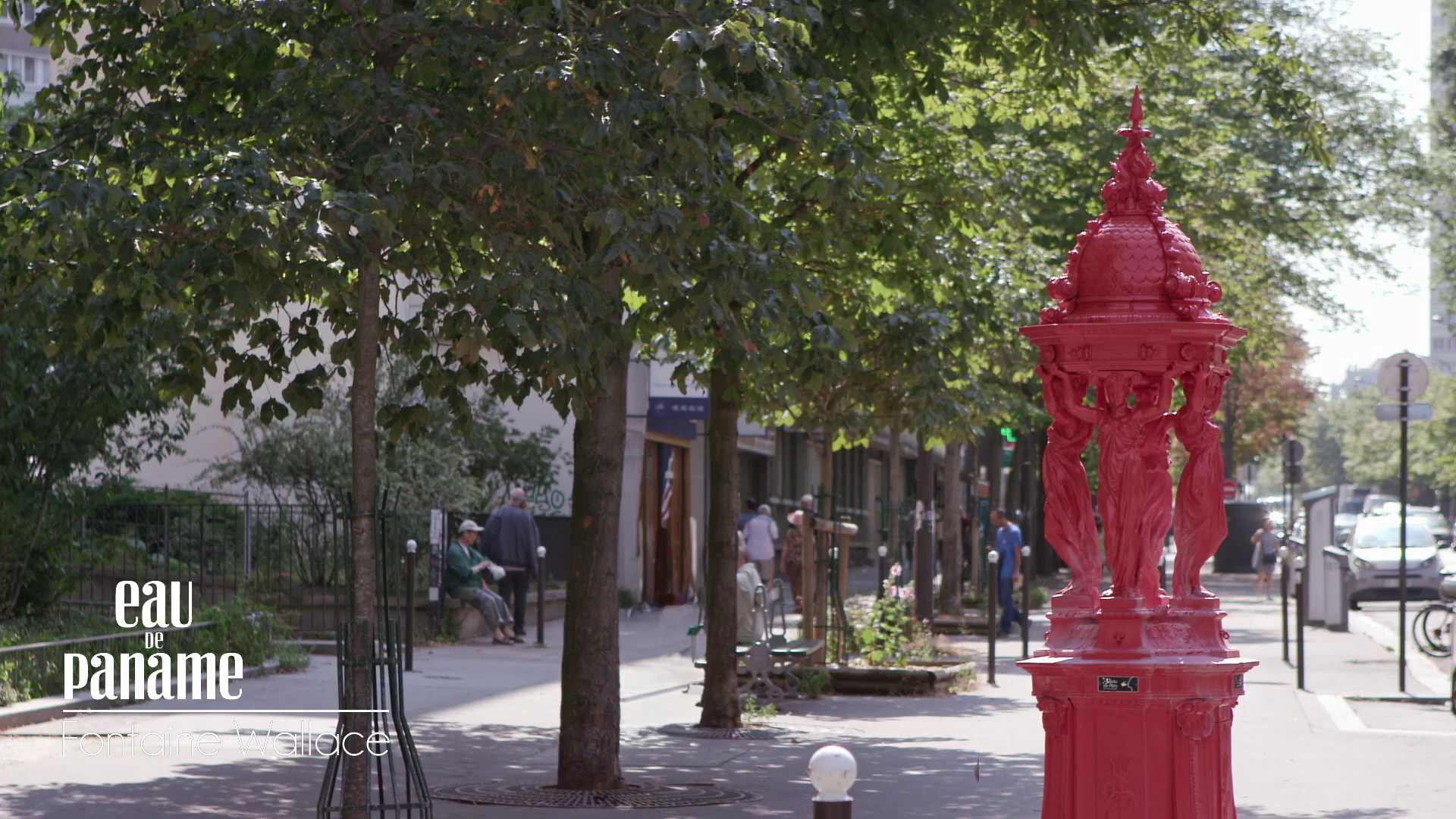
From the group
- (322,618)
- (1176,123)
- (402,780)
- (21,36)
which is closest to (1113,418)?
(402,780)

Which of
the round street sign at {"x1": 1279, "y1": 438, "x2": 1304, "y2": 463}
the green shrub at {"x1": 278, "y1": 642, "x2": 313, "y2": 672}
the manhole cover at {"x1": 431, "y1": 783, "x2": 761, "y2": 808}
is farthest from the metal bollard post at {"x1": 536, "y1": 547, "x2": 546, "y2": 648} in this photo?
the round street sign at {"x1": 1279, "y1": 438, "x2": 1304, "y2": 463}

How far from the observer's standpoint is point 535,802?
1030 centimetres

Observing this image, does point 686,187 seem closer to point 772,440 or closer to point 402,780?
point 402,780

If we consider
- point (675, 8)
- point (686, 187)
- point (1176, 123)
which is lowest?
point (686, 187)

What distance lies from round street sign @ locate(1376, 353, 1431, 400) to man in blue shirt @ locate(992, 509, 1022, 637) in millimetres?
8104

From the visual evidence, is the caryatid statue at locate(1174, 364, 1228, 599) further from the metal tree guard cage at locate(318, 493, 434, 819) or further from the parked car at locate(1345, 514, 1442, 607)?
the parked car at locate(1345, 514, 1442, 607)

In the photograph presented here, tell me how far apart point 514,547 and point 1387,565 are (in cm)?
1926

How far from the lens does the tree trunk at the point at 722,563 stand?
13844 mm

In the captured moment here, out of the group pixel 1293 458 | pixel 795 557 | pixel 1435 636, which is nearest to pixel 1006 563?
pixel 795 557

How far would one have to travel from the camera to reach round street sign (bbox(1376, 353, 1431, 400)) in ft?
59.3

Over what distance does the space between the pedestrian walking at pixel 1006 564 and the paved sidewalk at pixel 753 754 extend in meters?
6.84

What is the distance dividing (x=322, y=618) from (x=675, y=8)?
1383cm

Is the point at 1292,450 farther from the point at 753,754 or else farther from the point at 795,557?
the point at 753,754

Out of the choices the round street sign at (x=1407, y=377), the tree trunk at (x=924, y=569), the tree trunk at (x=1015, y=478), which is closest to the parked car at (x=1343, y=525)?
the tree trunk at (x=1015, y=478)
